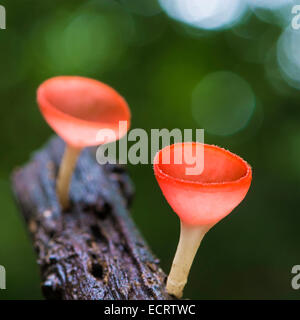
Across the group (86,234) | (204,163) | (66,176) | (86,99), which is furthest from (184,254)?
(86,99)

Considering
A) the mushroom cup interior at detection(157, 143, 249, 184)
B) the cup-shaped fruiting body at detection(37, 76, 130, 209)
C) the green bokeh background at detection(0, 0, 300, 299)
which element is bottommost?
the green bokeh background at detection(0, 0, 300, 299)

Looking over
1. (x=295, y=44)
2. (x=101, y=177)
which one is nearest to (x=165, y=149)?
(x=101, y=177)

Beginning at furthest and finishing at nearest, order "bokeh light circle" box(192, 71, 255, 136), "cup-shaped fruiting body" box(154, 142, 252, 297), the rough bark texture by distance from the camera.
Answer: "bokeh light circle" box(192, 71, 255, 136)
the rough bark texture
"cup-shaped fruiting body" box(154, 142, 252, 297)

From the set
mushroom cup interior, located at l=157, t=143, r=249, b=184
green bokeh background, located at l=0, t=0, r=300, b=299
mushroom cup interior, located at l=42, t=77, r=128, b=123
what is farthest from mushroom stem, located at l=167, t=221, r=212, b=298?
green bokeh background, located at l=0, t=0, r=300, b=299

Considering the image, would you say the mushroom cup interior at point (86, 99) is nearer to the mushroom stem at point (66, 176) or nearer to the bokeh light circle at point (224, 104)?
the mushroom stem at point (66, 176)

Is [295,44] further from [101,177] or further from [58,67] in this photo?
[101,177]

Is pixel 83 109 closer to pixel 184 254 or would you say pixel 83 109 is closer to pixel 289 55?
pixel 184 254

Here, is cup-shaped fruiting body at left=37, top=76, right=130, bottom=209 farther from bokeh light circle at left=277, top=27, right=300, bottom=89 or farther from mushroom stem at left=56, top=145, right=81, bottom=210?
bokeh light circle at left=277, top=27, right=300, bottom=89
